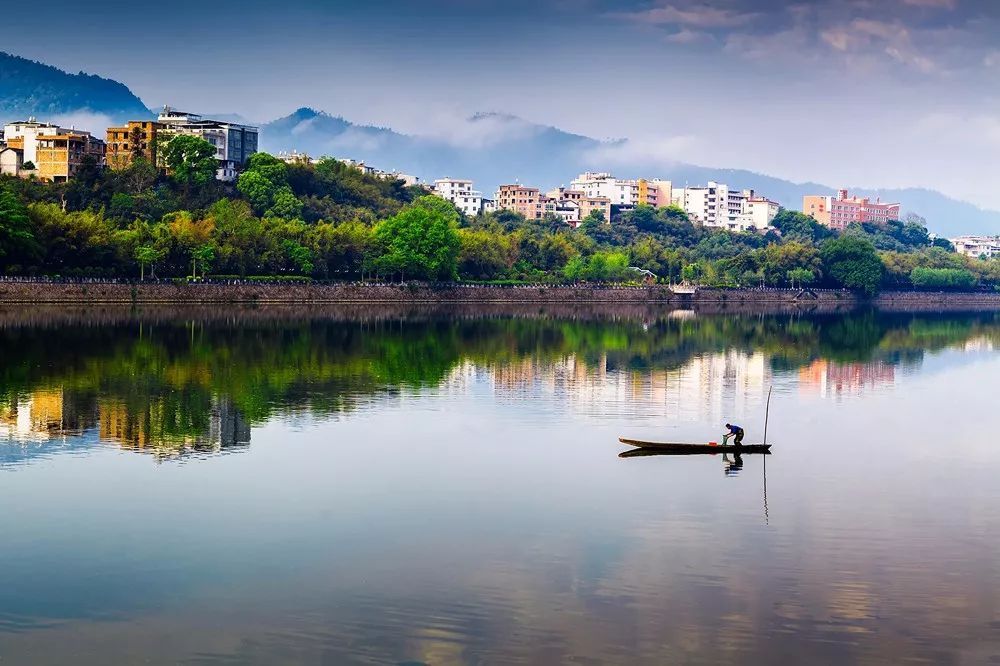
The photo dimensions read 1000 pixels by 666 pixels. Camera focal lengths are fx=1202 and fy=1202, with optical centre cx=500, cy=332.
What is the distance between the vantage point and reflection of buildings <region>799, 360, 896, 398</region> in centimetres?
3984

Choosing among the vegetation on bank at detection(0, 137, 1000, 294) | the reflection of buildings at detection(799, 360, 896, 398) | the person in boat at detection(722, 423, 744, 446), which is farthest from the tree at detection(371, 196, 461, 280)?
the person in boat at detection(722, 423, 744, 446)

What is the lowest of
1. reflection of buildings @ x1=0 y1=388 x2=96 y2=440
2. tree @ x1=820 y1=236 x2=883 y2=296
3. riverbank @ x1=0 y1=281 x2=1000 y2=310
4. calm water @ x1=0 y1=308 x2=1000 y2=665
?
calm water @ x1=0 y1=308 x2=1000 y2=665

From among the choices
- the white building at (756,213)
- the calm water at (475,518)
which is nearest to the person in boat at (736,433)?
the calm water at (475,518)

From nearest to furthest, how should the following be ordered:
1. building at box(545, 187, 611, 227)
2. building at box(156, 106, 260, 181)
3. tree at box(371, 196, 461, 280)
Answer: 1. tree at box(371, 196, 461, 280)
2. building at box(156, 106, 260, 181)
3. building at box(545, 187, 611, 227)

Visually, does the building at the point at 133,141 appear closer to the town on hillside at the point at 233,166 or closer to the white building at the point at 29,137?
the town on hillside at the point at 233,166

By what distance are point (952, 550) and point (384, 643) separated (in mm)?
9418

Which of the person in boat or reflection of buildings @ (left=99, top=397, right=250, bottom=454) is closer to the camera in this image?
the person in boat

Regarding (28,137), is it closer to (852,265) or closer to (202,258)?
(202,258)

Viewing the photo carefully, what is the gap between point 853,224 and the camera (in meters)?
189

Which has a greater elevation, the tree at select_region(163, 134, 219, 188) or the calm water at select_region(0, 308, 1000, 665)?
the tree at select_region(163, 134, 219, 188)

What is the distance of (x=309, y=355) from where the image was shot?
4394 cm

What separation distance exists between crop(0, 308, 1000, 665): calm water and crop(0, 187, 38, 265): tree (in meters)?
27.4

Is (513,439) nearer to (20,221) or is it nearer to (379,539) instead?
(379,539)

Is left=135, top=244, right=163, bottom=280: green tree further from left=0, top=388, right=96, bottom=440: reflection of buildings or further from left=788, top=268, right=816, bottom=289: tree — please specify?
left=788, top=268, right=816, bottom=289: tree
